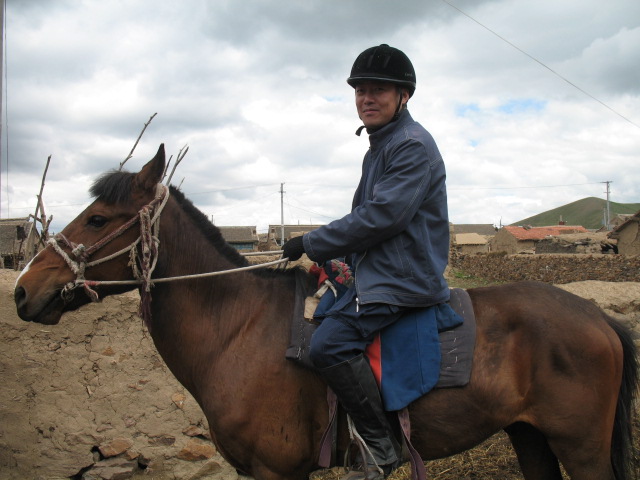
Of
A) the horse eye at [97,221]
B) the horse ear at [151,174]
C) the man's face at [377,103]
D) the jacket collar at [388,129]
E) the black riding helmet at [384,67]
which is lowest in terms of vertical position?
the horse eye at [97,221]

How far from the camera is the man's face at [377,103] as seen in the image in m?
2.88

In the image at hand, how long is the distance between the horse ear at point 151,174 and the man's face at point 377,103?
4.01 feet

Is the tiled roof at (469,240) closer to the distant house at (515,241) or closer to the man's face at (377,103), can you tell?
the distant house at (515,241)

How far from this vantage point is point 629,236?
76.1 feet

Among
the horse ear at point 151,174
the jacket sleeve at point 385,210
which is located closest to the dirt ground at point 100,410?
the horse ear at point 151,174

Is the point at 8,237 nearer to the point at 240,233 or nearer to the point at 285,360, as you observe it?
the point at 285,360

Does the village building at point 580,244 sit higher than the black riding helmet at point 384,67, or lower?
lower

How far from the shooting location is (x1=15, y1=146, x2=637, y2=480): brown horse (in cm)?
267

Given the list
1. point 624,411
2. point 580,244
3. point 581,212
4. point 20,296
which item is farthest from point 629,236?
point 581,212

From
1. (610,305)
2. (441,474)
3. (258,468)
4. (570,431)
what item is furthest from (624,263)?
(258,468)

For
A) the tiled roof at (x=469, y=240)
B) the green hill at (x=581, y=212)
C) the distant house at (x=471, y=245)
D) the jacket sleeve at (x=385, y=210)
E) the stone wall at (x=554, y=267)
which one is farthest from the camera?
the green hill at (x=581, y=212)

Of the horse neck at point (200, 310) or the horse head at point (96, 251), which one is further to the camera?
the horse neck at point (200, 310)

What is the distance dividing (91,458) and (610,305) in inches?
226

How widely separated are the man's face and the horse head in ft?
4.01
